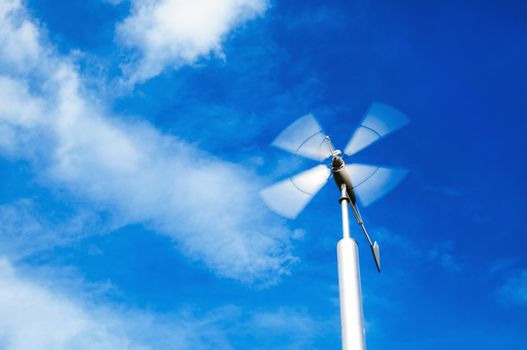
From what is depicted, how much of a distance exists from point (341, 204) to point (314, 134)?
10.5ft

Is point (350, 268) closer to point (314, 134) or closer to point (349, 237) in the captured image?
point (349, 237)

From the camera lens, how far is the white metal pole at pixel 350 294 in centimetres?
1462

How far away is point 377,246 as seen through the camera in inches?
776

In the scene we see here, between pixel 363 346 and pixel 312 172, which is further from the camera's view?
pixel 312 172

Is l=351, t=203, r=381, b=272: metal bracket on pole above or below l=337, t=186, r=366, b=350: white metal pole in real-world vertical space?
above

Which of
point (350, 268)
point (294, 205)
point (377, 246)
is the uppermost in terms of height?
point (294, 205)

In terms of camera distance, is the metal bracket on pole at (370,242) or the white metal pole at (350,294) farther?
the metal bracket on pole at (370,242)

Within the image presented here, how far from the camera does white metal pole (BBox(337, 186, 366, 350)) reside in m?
14.6

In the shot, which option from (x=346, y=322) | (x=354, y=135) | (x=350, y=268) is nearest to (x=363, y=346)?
(x=346, y=322)

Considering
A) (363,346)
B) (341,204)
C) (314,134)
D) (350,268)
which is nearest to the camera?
(363,346)

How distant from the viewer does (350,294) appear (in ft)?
50.7

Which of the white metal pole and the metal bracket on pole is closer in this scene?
the white metal pole

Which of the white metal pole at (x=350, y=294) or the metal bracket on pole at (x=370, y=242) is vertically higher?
the metal bracket on pole at (x=370, y=242)

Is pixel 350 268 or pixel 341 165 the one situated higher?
pixel 341 165
